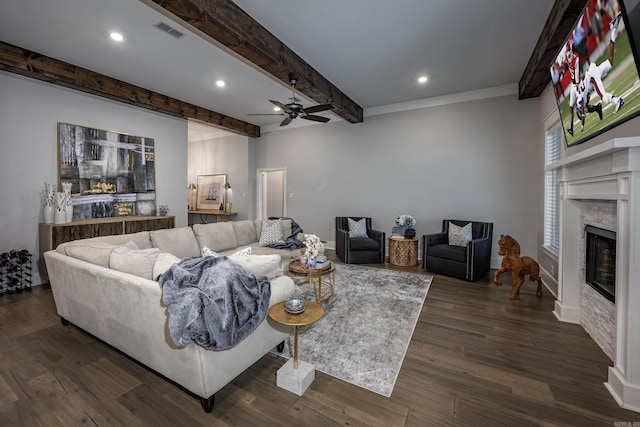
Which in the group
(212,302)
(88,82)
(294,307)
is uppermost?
(88,82)

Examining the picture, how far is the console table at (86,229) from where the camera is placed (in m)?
3.83

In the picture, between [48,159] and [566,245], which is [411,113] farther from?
[48,159]

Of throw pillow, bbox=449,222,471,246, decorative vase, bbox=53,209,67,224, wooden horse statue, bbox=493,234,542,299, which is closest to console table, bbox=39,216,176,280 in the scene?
decorative vase, bbox=53,209,67,224

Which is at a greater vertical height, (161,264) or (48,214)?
(48,214)

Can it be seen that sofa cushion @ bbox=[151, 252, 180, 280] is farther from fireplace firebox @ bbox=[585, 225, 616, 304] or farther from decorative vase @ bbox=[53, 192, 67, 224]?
fireplace firebox @ bbox=[585, 225, 616, 304]

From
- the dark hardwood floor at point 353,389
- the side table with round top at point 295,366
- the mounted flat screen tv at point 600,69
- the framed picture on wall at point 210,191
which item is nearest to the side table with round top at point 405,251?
the dark hardwood floor at point 353,389

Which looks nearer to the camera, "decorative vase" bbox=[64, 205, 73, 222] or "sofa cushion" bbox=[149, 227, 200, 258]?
"sofa cushion" bbox=[149, 227, 200, 258]

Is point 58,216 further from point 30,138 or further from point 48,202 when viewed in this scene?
point 30,138

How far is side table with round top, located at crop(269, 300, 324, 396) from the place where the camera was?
5.79ft

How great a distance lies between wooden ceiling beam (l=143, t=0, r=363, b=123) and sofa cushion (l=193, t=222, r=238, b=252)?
7.79ft

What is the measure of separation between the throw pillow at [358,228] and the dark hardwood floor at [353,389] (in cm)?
291

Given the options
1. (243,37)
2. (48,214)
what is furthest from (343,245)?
(48,214)

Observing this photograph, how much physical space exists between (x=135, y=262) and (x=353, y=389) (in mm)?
1811

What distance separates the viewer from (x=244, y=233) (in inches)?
183
